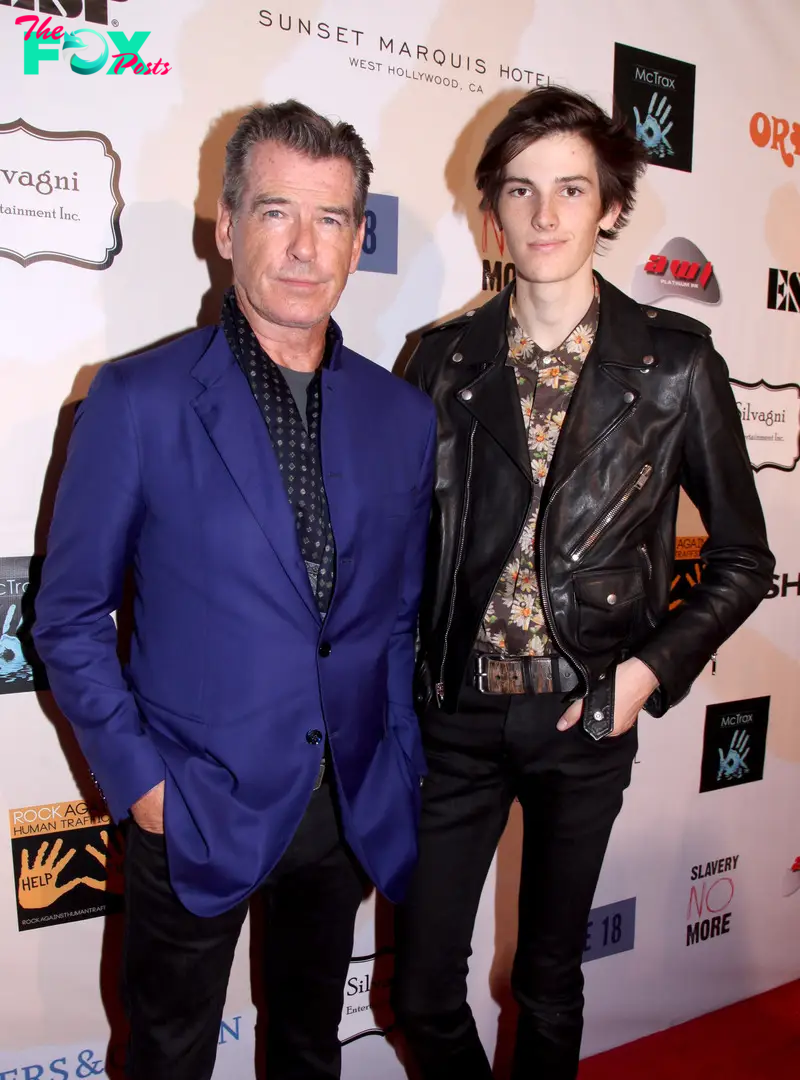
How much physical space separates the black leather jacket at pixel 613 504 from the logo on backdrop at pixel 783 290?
1325 mm

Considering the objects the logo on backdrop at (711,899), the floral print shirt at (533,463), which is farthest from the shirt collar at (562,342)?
the logo on backdrop at (711,899)

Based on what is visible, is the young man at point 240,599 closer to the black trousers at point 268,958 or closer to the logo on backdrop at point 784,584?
the black trousers at point 268,958

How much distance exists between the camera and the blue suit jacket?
1.46 metres

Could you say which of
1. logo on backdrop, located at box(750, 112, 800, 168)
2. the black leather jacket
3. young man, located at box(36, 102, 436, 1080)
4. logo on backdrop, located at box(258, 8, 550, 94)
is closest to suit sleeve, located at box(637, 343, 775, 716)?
the black leather jacket

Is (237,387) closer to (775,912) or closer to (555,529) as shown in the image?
(555,529)

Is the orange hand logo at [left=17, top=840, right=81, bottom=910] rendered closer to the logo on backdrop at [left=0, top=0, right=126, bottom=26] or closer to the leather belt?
the leather belt

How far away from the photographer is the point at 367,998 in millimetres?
2555

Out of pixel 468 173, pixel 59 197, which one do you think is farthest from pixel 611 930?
pixel 59 197

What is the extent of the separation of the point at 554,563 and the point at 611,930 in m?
1.74

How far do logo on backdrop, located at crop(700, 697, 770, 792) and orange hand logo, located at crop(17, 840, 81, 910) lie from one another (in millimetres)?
2076

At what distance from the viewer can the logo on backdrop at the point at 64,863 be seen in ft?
6.89

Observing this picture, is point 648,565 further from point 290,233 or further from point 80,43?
point 80,43

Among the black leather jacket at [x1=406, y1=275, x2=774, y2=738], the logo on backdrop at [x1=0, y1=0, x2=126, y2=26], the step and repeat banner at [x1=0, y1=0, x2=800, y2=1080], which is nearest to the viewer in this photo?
the black leather jacket at [x1=406, y1=275, x2=774, y2=738]

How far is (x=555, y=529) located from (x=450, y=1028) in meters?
1.13
